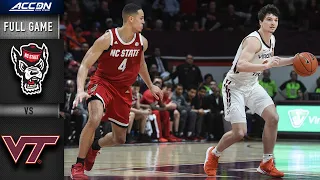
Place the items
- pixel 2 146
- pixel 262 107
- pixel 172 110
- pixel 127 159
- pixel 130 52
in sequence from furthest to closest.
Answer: pixel 172 110 → pixel 127 159 → pixel 262 107 → pixel 130 52 → pixel 2 146

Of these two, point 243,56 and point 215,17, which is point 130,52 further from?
point 215,17

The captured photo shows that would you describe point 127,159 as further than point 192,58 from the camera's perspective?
No

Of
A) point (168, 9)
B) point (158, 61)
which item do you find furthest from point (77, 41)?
point (168, 9)

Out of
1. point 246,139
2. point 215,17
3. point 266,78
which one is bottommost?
point 246,139

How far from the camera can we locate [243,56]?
902 centimetres

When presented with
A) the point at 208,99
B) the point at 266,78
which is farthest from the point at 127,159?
the point at 266,78

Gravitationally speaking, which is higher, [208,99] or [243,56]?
[243,56]

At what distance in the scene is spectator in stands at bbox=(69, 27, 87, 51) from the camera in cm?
1877

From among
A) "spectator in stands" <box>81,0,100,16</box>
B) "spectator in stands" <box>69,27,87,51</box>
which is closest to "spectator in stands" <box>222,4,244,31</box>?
"spectator in stands" <box>81,0,100,16</box>

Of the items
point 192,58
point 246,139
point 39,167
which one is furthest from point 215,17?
point 39,167

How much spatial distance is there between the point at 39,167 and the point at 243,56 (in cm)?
343

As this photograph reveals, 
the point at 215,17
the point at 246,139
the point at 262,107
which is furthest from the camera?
the point at 215,17

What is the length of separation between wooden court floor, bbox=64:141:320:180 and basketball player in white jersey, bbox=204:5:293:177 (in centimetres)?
30

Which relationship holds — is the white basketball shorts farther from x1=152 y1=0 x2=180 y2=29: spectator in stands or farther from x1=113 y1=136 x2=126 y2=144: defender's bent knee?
x1=152 y1=0 x2=180 y2=29: spectator in stands
